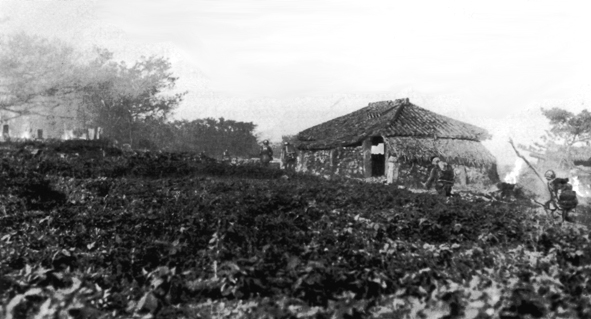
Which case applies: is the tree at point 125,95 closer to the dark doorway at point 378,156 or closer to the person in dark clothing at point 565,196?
the dark doorway at point 378,156

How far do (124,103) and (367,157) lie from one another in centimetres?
1479

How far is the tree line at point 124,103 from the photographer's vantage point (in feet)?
92.5

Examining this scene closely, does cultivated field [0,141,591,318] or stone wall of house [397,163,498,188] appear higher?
stone wall of house [397,163,498,188]

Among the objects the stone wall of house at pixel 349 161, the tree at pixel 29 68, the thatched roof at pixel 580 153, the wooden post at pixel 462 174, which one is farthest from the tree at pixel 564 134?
the tree at pixel 29 68

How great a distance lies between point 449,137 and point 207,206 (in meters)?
17.8

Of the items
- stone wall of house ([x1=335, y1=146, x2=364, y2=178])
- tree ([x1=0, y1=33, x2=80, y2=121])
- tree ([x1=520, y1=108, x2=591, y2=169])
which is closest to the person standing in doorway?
stone wall of house ([x1=335, y1=146, x2=364, y2=178])

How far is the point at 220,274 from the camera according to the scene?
4758mm

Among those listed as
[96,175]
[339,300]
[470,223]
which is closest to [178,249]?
[339,300]

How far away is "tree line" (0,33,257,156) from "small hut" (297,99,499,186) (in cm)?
592

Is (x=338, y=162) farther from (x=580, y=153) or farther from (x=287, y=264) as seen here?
(x=287, y=264)

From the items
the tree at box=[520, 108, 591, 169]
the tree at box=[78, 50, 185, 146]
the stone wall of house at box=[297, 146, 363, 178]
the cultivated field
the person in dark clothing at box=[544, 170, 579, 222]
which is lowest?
the cultivated field

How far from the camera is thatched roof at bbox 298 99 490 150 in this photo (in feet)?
81.6

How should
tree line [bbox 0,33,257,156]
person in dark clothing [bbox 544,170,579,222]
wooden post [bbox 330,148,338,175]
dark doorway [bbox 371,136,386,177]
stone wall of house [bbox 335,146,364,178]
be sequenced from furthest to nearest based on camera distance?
tree line [bbox 0,33,257,156], dark doorway [bbox 371,136,386,177], wooden post [bbox 330,148,338,175], stone wall of house [bbox 335,146,364,178], person in dark clothing [bbox 544,170,579,222]

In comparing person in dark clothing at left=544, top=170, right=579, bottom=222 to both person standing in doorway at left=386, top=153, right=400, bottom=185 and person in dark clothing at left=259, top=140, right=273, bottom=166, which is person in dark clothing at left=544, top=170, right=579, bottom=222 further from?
person in dark clothing at left=259, top=140, right=273, bottom=166
